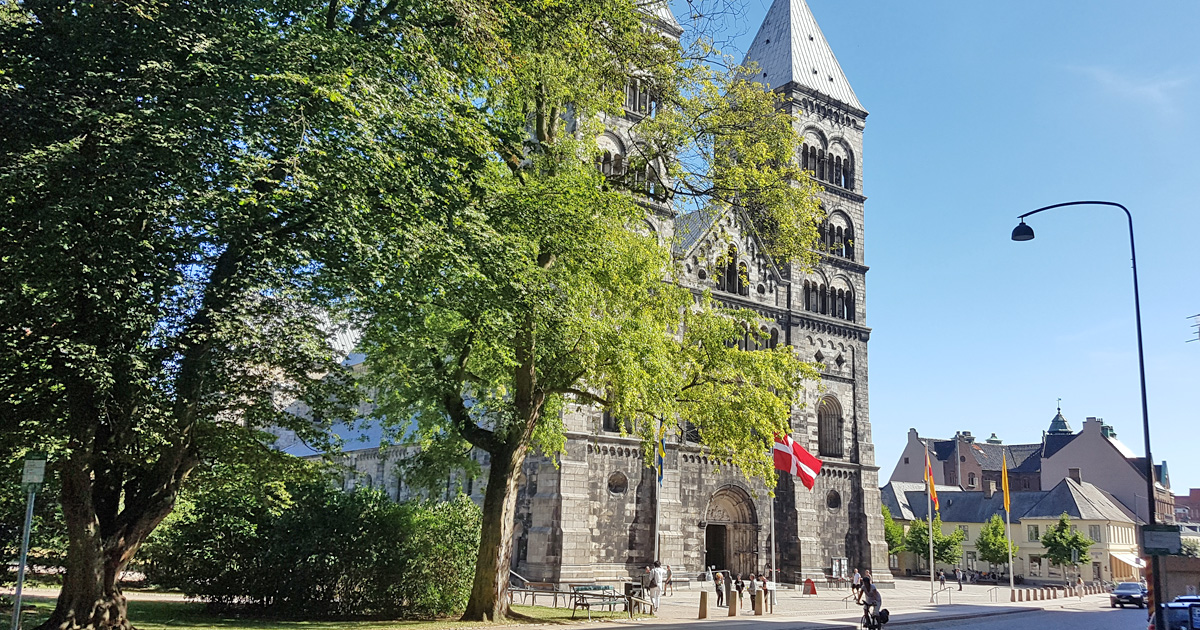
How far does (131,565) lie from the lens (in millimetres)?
22453

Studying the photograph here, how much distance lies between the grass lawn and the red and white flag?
1422 cm

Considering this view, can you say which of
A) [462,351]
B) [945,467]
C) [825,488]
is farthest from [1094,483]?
[462,351]

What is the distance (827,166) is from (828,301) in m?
8.60

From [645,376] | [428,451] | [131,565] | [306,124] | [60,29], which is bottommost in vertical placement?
[131,565]

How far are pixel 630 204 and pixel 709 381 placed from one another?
18.6 feet

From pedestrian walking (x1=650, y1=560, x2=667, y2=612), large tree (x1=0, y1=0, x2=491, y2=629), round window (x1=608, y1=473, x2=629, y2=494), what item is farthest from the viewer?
round window (x1=608, y1=473, x2=629, y2=494)

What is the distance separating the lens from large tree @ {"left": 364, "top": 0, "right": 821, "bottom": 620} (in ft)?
54.1

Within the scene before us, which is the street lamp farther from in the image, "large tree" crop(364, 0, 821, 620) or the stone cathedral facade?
the stone cathedral facade

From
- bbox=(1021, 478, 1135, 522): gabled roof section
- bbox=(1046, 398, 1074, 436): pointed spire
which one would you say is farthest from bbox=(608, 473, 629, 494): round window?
bbox=(1046, 398, 1074, 436): pointed spire

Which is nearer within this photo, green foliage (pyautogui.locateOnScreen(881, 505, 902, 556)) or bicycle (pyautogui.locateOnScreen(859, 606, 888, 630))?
bicycle (pyautogui.locateOnScreen(859, 606, 888, 630))

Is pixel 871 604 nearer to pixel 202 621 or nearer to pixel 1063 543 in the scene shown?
pixel 202 621

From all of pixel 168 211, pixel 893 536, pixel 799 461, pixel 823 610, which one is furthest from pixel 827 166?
pixel 168 211

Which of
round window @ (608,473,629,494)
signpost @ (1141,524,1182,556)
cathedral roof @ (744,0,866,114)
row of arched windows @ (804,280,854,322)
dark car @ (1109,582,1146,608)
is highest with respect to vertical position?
cathedral roof @ (744,0,866,114)

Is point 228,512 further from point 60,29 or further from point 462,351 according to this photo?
point 60,29
